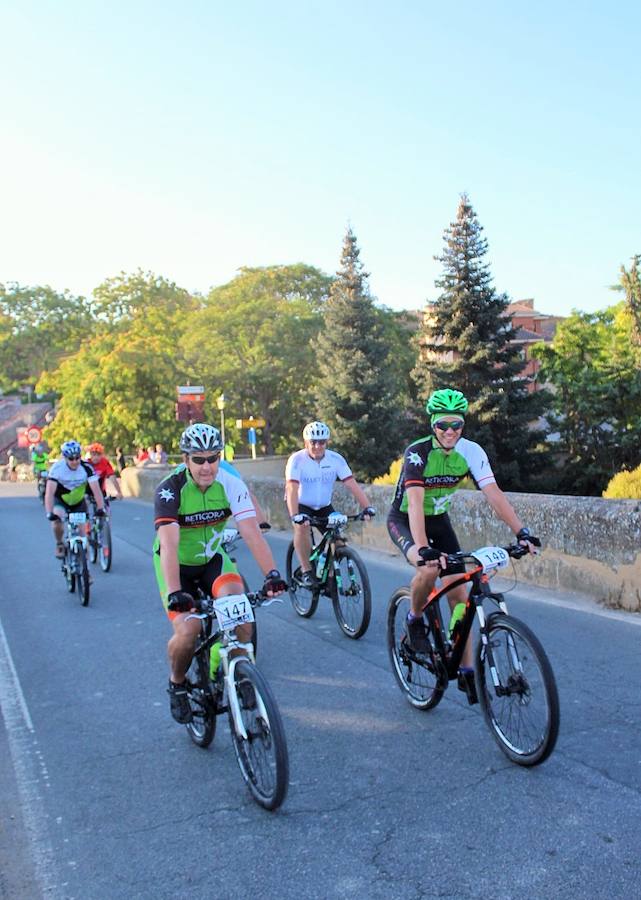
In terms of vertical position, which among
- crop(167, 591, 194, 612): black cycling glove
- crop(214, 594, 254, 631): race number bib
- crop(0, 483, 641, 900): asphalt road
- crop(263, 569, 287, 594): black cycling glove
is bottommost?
crop(0, 483, 641, 900): asphalt road

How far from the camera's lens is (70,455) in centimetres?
1130

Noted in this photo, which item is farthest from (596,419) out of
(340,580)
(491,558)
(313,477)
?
(491,558)

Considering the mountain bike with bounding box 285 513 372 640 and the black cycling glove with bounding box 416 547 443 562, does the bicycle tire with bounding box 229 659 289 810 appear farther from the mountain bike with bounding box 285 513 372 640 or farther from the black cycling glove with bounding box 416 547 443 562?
the mountain bike with bounding box 285 513 372 640

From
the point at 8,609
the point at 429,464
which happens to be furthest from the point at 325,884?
the point at 8,609

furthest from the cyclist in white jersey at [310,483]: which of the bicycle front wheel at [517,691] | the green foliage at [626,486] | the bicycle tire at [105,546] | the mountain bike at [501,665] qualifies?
the green foliage at [626,486]

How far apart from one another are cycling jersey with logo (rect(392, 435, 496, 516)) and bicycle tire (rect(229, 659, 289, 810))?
5.61 ft

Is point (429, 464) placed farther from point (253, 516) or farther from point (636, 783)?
point (636, 783)

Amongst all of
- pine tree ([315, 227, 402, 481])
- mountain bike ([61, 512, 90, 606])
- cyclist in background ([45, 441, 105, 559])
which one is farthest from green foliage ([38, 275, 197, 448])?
mountain bike ([61, 512, 90, 606])

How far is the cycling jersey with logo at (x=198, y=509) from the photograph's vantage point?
4828 millimetres

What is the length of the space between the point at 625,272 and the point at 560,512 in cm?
4892

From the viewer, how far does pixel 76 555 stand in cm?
1055

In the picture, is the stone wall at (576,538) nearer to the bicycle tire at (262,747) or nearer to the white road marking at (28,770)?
the bicycle tire at (262,747)

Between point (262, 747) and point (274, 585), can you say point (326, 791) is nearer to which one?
point (262, 747)

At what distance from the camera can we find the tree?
159 ft
